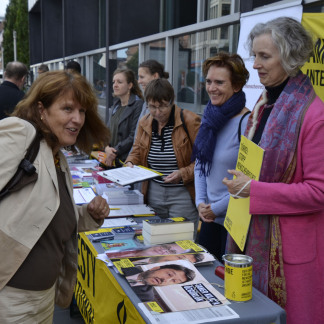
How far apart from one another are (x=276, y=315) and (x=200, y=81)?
4377mm

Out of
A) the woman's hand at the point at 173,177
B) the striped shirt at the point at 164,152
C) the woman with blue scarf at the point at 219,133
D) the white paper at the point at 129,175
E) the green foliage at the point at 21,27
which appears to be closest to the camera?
the woman with blue scarf at the point at 219,133

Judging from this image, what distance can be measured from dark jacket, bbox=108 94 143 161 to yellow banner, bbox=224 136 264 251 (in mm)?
2088

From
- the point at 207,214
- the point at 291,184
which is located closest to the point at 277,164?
the point at 291,184

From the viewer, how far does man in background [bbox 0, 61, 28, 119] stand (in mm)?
5355

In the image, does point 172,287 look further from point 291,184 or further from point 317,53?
point 317,53

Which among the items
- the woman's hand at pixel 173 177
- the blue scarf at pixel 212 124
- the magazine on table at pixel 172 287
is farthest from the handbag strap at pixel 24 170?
the woman's hand at pixel 173 177

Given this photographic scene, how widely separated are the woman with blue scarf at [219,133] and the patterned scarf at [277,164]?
0.55 meters

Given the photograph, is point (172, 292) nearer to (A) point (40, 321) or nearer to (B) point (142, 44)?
(A) point (40, 321)

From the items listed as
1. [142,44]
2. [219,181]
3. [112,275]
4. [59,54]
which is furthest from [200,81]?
[59,54]

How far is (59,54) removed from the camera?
66.7 feet

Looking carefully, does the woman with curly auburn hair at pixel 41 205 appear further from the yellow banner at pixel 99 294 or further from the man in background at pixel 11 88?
the man in background at pixel 11 88

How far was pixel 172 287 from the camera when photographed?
173cm

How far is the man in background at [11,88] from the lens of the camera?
536 centimetres

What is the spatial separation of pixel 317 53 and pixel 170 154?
1.17 m
